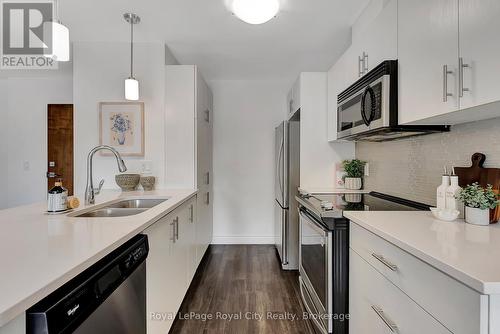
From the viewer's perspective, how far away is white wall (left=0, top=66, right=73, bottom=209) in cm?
381

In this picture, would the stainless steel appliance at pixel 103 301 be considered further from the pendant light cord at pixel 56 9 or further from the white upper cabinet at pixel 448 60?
the pendant light cord at pixel 56 9

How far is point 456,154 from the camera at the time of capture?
4.85 ft

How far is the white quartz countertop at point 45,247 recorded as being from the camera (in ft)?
2.03

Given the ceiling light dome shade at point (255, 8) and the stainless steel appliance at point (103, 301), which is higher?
the ceiling light dome shade at point (255, 8)

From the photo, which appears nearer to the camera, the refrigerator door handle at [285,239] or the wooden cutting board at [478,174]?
the wooden cutting board at [478,174]

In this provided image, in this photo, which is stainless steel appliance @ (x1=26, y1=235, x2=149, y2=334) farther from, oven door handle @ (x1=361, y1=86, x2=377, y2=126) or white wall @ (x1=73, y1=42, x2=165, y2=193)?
white wall @ (x1=73, y1=42, x2=165, y2=193)

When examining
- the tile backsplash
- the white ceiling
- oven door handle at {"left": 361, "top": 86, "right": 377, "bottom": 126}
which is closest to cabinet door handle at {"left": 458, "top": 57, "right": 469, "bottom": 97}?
the tile backsplash

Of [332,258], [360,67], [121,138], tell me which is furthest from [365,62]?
[121,138]

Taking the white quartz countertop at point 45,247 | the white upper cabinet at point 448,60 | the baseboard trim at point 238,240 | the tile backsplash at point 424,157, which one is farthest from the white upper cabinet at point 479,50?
the baseboard trim at point 238,240

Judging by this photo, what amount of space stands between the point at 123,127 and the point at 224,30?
137 centimetres

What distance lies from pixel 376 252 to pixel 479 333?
0.52 m

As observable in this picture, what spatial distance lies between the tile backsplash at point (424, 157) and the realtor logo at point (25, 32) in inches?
104

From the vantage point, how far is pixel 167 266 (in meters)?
1.69

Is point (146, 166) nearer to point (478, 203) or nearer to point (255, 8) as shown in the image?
point (255, 8)
